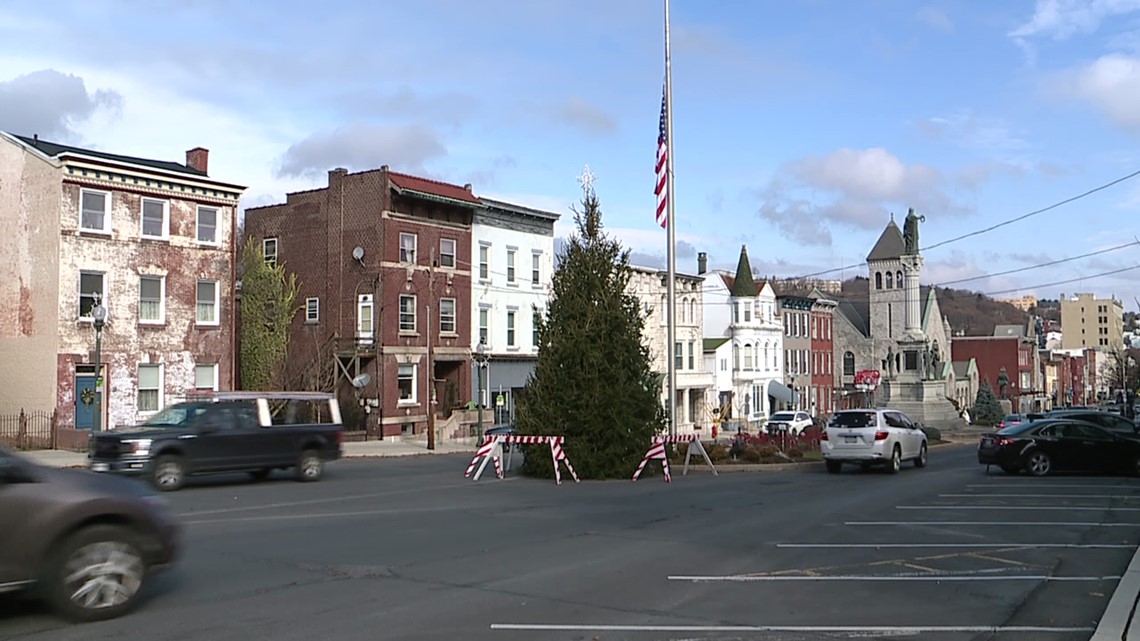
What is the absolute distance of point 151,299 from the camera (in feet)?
130

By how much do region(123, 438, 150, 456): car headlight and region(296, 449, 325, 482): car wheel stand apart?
3850 mm

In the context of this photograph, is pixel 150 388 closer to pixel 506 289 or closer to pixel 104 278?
pixel 104 278

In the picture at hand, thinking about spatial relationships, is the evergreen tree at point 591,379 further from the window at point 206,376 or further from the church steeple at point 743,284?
the church steeple at point 743,284

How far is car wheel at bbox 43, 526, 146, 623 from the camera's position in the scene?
8.71m

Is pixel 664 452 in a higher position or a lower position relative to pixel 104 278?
lower

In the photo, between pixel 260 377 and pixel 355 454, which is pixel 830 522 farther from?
pixel 260 377

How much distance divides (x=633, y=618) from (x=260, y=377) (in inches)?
1593

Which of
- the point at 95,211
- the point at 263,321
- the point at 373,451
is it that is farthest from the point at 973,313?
the point at 95,211

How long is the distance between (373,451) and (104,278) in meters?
11.6

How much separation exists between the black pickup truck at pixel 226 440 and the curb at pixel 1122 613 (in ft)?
58.1

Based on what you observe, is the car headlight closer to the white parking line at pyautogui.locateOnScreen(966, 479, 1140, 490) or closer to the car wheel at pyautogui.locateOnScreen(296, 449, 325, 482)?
the car wheel at pyautogui.locateOnScreen(296, 449, 325, 482)

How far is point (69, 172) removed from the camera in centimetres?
3684

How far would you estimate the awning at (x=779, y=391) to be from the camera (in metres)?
78.1

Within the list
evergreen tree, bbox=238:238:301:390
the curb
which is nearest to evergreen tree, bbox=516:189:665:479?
Answer: the curb
